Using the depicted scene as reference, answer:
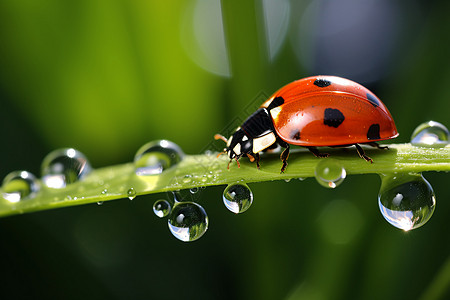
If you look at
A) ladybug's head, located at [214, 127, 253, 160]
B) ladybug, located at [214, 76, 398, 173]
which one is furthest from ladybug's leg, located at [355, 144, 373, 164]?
ladybug's head, located at [214, 127, 253, 160]

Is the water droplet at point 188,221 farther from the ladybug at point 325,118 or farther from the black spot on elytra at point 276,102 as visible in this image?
the black spot on elytra at point 276,102

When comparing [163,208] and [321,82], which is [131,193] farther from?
[321,82]

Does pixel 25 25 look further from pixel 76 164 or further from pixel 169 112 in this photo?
pixel 76 164

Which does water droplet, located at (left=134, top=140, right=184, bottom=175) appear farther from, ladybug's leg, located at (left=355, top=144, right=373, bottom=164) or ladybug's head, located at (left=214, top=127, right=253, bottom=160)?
ladybug's leg, located at (left=355, top=144, right=373, bottom=164)

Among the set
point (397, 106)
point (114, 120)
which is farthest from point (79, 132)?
point (397, 106)

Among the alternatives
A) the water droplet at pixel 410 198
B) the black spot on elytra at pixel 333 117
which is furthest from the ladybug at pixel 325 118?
the water droplet at pixel 410 198

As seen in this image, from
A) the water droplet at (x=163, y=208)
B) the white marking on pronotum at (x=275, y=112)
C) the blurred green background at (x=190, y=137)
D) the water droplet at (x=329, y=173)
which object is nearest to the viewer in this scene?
the water droplet at (x=329, y=173)

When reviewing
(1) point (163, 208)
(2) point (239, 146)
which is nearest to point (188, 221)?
(1) point (163, 208)
